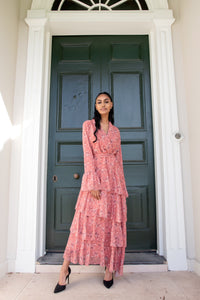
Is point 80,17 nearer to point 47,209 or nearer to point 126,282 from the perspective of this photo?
point 47,209

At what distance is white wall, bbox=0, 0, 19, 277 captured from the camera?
2.05 m

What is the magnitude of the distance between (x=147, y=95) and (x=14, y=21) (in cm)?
179

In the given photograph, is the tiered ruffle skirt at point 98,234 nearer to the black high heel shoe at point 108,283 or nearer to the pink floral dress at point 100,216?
the pink floral dress at point 100,216

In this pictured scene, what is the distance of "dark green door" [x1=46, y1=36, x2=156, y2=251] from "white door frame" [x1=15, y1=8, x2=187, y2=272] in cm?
11

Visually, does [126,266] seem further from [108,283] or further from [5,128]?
[5,128]

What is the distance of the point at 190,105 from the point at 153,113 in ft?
1.38

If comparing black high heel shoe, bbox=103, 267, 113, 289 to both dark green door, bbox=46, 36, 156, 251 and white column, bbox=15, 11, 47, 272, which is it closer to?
dark green door, bbox=46, 36, 156, 251

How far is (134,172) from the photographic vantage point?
8.09ft

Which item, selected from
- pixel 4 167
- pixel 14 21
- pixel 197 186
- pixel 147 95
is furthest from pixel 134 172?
pixel 14 21

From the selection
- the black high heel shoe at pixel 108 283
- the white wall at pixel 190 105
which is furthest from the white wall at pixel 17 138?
the white wall at pixel 190 105

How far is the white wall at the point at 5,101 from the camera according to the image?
2055mm

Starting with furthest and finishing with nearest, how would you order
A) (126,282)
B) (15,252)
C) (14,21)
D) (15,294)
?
(14,21) → (15,252) → (126,282) → (15,294)

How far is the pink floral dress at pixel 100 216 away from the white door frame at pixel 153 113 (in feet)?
1.92

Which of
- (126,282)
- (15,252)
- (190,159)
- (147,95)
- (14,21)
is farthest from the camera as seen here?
(147,95)
